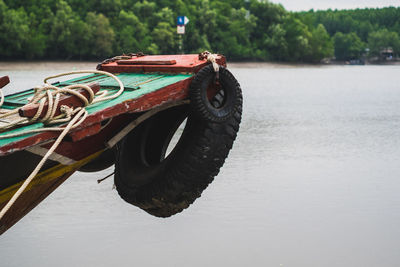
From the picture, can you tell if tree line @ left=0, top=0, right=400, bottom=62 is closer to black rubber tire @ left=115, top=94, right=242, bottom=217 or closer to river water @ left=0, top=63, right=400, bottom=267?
A: river water @ left=0, top=63, right=400, bottom=267

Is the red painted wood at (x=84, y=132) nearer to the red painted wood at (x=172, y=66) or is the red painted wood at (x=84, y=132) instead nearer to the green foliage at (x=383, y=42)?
the red painted wood at (x=172, y=66)

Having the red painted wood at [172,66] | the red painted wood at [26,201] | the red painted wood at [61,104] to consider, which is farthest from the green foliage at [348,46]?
the red painted wood at [61,104]

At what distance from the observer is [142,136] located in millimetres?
5562

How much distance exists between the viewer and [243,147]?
37.9ft

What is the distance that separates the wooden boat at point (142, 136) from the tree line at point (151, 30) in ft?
230

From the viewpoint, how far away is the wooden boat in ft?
13.6

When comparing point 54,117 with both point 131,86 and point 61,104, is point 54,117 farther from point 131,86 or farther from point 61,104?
point 131,86

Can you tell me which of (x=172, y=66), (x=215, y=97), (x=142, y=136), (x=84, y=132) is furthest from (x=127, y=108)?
(x=142, y=136)

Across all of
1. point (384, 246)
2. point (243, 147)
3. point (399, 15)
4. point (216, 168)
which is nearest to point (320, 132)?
point (243, 147)

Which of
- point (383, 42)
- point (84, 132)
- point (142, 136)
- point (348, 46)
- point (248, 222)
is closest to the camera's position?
point (84, 132)

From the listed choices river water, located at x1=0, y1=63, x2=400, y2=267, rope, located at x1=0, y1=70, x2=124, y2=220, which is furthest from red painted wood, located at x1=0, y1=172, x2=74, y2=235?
river water, located at x1=0, y1=63, x2=400, y2=267

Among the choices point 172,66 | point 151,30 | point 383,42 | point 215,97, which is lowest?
point 383,42

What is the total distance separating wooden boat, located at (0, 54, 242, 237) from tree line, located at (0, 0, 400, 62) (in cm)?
7013

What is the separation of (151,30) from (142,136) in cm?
8601
